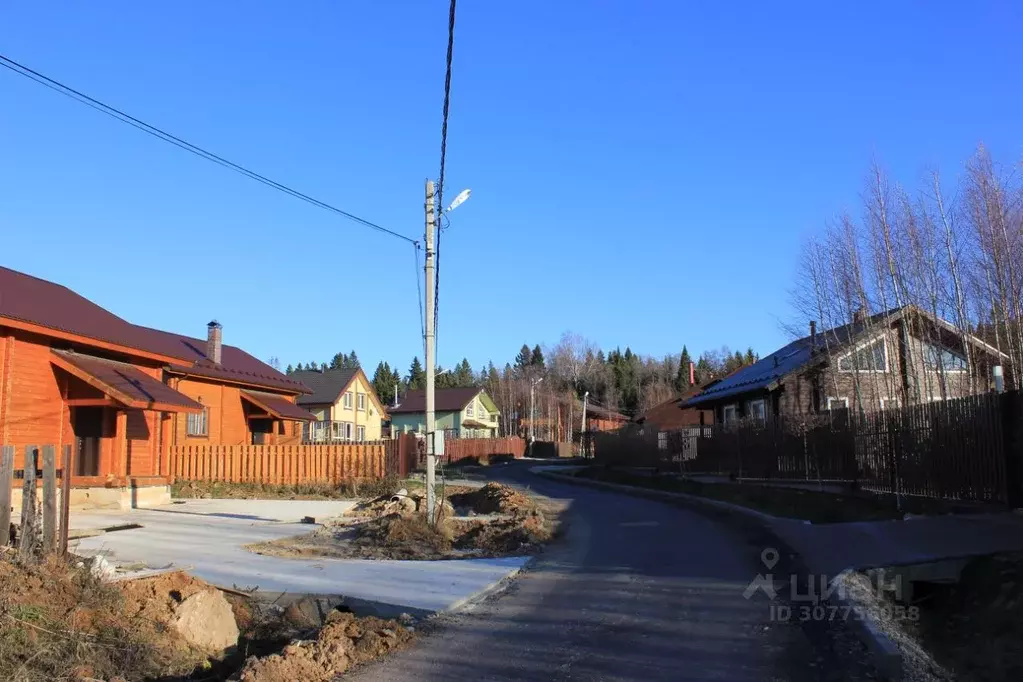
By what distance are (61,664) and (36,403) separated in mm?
14295

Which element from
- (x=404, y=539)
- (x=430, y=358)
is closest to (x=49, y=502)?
(x=404, y=539)

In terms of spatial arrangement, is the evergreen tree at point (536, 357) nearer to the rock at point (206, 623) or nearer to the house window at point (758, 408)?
the house window at point (758, 408)

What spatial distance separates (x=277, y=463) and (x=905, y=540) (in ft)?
66.8

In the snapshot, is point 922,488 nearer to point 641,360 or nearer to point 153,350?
point 153,350

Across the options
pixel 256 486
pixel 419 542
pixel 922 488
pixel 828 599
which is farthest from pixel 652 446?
pixel 828 599

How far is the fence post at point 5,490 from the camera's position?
26.5 ft

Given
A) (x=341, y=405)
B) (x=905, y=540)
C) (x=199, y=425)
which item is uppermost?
(x=341, y=405)

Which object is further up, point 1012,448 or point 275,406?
point 275,406

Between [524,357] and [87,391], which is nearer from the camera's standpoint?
[87,391]

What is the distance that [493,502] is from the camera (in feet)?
71.2

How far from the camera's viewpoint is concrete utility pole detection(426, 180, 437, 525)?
594 inches

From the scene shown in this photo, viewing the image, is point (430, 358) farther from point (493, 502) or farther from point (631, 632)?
point (631, 632)

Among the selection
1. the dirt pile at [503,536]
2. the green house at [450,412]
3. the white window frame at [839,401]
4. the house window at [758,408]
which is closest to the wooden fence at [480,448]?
the green house at [450,412]

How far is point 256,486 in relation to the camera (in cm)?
2595
